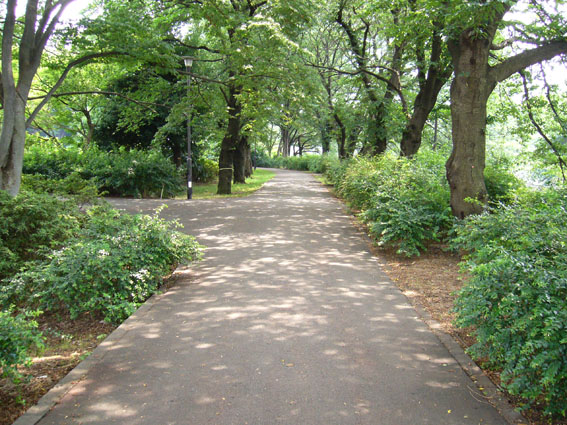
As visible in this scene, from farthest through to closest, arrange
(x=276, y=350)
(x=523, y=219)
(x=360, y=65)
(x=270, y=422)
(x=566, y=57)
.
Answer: (x=360, y=65), (x=566, y=57), (x=523, y=219), (x=276, y=350), (x=270, y=422)

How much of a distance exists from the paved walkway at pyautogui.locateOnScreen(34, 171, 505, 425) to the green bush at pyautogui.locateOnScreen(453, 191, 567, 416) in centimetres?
41

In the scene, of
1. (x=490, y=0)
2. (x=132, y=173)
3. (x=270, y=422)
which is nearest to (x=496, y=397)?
(x=270, y=422)

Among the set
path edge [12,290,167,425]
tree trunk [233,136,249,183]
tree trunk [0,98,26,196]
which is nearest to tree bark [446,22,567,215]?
path edge [12,290,167,425]

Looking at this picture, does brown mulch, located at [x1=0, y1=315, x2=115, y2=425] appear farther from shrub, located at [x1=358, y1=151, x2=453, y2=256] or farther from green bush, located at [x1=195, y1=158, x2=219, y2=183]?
green bush, located at [x1=195, y1=158, x2=219, y2=183]

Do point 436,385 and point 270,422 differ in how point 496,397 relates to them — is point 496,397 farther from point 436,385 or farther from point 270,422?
point 270,422

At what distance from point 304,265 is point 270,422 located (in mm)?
4862

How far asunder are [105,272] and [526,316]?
4.78m

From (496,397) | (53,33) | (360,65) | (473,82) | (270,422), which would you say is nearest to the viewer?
(270,422)

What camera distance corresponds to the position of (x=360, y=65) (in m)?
19.5

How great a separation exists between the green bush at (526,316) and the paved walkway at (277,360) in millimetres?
411

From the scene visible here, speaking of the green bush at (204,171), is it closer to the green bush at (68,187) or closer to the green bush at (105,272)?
the green bush at (68,187)

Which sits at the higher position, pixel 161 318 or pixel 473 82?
pixel 473 82

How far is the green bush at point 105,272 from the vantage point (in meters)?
5.69

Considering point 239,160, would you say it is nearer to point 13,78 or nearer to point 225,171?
point 225,171
